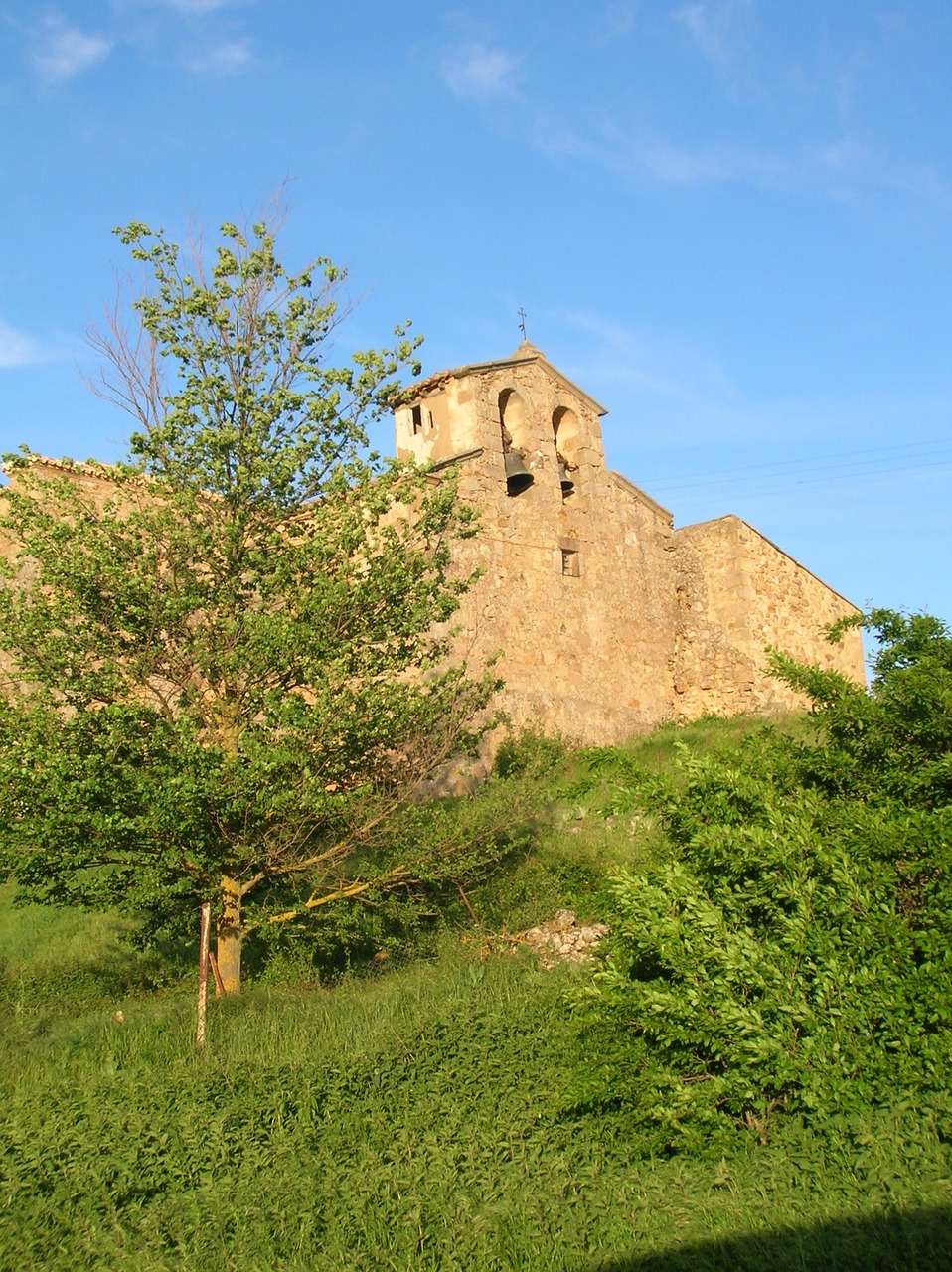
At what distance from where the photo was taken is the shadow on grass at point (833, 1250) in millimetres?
5098

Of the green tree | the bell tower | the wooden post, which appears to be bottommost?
the wooden post

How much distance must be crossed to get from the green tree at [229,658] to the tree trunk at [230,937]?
0.08 feet

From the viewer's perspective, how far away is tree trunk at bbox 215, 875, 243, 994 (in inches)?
394

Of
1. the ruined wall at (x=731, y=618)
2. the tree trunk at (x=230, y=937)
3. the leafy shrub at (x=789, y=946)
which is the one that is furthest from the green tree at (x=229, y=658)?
the ruined wall at (x=731, y=618)

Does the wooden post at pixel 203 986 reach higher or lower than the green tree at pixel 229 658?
lower

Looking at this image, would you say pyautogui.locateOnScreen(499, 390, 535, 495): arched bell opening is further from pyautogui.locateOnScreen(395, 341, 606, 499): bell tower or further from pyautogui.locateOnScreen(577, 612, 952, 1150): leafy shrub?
pyautogui.locateOnScreen(577, 612, 952, 1150): leafy shrub

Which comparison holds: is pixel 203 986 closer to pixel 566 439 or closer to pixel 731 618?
pixel 566 439

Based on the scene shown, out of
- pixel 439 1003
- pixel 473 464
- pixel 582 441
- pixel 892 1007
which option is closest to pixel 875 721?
pixel 892 1007

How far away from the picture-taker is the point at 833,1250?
5223 millimetres

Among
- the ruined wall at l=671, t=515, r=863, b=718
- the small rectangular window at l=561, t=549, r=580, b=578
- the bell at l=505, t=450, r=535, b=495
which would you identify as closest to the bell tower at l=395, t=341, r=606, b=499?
the bell at l=505, t=450, r=535, b=495

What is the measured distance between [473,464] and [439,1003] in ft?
32.8

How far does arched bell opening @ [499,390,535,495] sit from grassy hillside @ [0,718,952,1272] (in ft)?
31.3

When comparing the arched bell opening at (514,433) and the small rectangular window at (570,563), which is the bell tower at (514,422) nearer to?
the arched bell opening at (514,433)

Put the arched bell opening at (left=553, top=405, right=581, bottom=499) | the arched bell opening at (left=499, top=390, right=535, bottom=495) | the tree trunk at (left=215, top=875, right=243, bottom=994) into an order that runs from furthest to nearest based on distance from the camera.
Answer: the arched bell opening at (left=553, top=405, right=581, bottom=499) → the arched bell opening at (left=499, top=390, right=535, bottom=495) → the tree trunk at (left=215, top=875, right=243, bottom=994)
